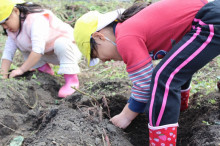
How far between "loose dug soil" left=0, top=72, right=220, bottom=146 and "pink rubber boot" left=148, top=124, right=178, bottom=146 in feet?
0.73

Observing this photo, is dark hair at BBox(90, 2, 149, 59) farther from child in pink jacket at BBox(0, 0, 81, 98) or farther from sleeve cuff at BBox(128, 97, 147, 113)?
child in pink jacket at BBox(0, 0, 81, 98)

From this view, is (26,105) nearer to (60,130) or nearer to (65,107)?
(65,107)

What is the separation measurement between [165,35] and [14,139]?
4.70ft

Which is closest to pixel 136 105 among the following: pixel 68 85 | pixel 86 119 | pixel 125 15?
pixel 86 119

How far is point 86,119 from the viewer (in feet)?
6.75

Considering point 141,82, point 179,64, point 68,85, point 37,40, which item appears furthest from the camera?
point 68,85

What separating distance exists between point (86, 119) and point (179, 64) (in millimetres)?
862

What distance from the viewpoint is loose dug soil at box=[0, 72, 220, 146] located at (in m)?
1.84

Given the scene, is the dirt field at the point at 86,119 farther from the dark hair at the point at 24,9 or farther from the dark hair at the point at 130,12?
the dark hair at the point at 24,9

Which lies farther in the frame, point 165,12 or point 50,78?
point 50,78

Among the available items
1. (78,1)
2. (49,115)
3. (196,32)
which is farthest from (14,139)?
(78,1)

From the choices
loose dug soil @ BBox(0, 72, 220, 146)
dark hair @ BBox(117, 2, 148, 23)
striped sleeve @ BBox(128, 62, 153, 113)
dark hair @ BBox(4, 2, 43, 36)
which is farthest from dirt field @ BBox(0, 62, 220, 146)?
dark hair @ BBox(4, 2, 43, 36)

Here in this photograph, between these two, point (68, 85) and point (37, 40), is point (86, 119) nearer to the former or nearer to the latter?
point (68, 85)

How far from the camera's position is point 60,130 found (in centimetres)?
186
